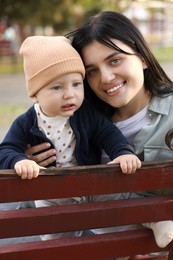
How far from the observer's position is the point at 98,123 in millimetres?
2395

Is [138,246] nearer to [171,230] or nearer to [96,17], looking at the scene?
[171,230]

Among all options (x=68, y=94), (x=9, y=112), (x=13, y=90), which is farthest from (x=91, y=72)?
(x=13, y=90)

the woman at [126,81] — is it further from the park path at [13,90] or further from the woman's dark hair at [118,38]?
the park path at [13,90]

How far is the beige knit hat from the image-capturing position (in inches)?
87.3

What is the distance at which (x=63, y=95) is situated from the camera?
226 centimetres

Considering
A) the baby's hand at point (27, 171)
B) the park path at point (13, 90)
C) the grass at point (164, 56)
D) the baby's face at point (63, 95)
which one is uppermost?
the baby's face at point (63, 95)

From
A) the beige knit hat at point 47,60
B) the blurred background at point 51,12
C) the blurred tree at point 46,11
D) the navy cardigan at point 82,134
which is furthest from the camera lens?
the blurred tree at point 46,11

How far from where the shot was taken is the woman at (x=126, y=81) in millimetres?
2371

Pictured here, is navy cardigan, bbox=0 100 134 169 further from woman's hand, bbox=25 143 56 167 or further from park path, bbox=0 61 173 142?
park path, bbox=0 61 173 142

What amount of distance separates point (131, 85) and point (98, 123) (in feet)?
0.75

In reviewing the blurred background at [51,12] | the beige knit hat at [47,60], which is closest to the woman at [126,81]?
the beige knit hat at [47,60]

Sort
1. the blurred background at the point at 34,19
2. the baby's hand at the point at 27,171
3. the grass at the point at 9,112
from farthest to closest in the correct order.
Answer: the blurred background at the point at 34,19 → the grass at the point at 9,112 → the baby's hand at the point at 27,171

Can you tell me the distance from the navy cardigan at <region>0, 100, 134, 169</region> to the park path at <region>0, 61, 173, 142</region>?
505cm

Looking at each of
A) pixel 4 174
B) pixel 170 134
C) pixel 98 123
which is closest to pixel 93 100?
pixel 98 123
